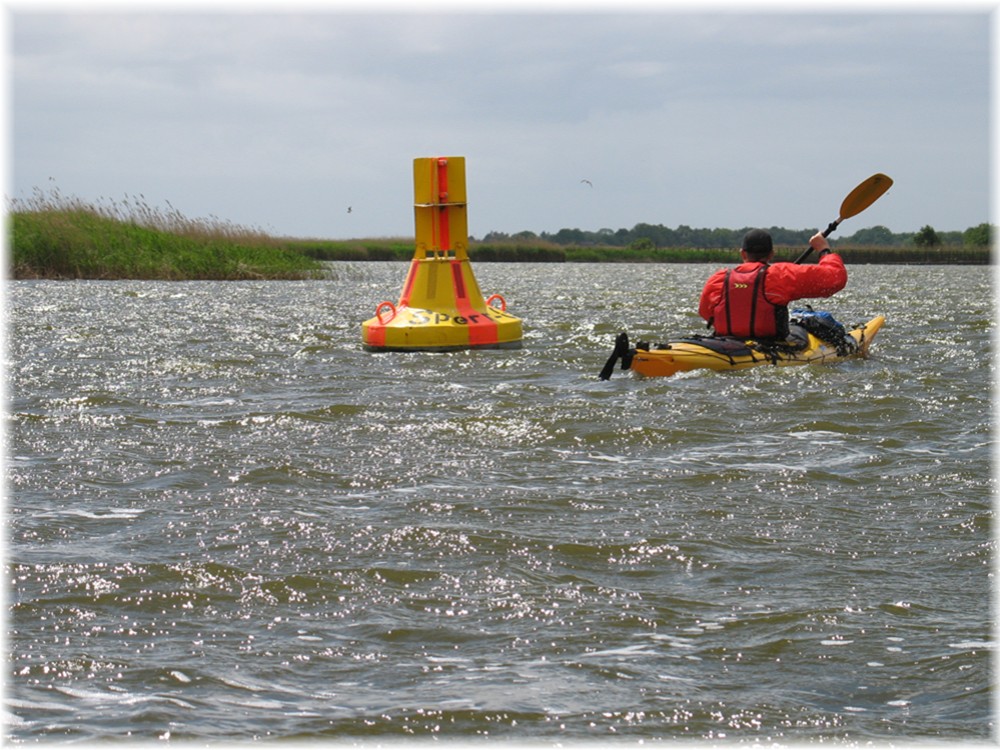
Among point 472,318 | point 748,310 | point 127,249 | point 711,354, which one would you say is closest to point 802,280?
point 748,310

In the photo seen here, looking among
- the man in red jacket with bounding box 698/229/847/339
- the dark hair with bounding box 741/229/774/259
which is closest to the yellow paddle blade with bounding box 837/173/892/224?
the man in red jacket with bounding box 698/229/847/339

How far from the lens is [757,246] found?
10.3 meters

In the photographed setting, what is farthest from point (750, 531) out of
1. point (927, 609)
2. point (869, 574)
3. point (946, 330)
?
point (946, 330)

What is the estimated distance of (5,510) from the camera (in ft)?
18.0

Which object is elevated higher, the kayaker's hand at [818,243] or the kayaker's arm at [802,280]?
the kayaker's hand at [818,243]

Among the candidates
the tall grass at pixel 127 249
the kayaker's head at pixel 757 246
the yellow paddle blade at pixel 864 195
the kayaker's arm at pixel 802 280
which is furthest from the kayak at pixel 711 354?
the tall grass at pixel 127 249

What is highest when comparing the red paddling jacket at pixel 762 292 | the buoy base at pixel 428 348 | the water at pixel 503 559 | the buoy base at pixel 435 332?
the red paddling jacket at pixel 762 292

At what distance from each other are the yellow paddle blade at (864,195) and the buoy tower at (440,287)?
135 inches

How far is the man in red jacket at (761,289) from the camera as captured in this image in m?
9.85

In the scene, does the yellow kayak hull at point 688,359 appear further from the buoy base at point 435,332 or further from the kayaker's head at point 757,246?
the buoy base at point 435,332

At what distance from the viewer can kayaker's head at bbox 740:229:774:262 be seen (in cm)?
1030

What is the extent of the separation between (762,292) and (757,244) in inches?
20.8

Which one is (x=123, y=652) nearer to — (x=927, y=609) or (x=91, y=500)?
(x=91, y=500)

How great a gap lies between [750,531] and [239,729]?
2.58m
